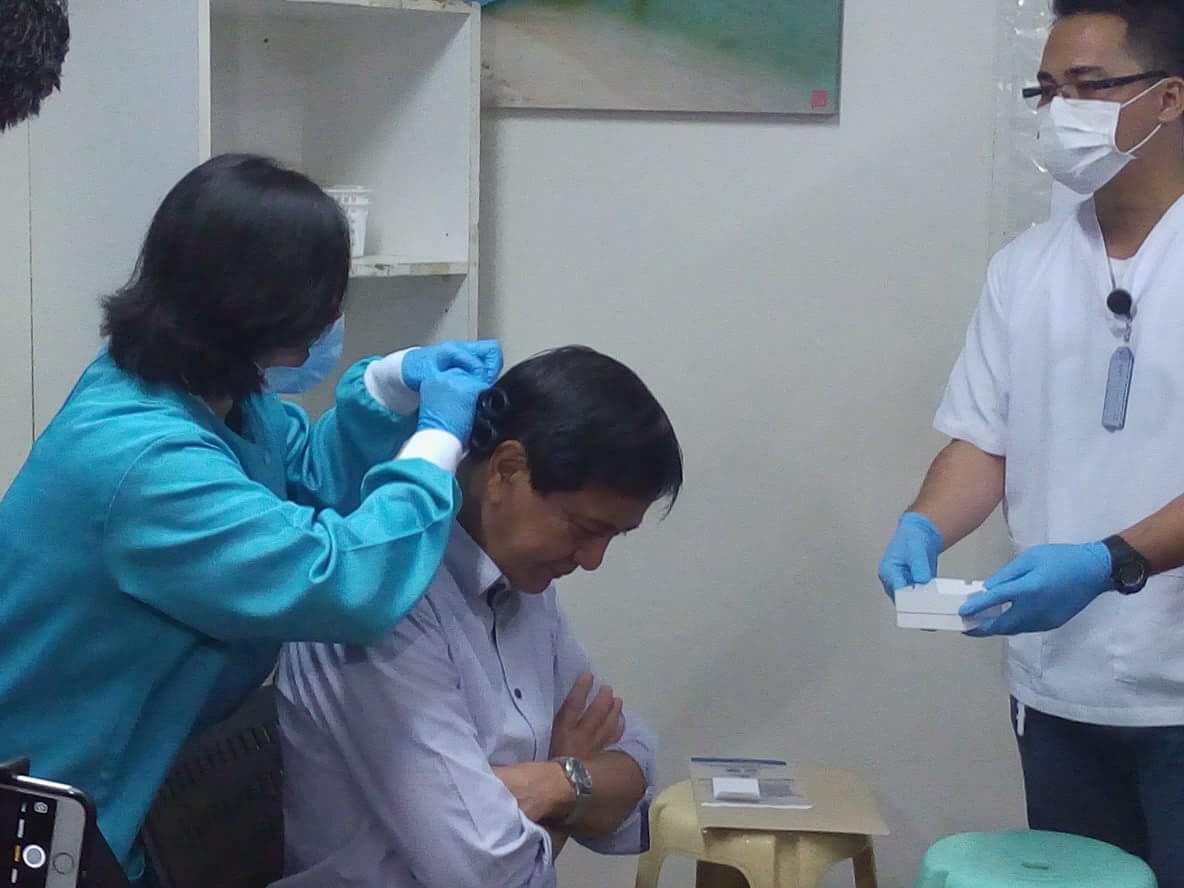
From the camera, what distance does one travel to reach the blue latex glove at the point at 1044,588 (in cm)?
162

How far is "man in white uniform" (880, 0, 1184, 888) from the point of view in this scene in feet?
5.50

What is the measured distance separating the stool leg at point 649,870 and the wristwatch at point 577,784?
51cm

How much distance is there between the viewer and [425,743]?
4.81 ft

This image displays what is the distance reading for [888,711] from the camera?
8.59 ft

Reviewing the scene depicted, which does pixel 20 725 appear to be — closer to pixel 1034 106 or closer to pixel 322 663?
pixel 322 663

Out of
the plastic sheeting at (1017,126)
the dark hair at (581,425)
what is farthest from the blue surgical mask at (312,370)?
the plastic sheeting at (1017,126)

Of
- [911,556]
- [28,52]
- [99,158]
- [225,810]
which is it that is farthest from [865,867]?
[28,52]

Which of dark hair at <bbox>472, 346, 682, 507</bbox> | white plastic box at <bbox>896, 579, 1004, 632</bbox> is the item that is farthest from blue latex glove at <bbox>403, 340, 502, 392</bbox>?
white plastic box at <bbox>896, 579, 1004, 632</bbox>

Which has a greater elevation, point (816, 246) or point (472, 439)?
point (816, 246)

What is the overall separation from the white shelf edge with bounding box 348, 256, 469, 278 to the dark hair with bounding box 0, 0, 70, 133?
117 cm

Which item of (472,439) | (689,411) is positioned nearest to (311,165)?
(689,411)

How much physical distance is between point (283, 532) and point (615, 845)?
0.64 meters

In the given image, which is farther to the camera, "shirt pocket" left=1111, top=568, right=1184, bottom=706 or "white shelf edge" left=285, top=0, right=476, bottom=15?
"white shelf edge" left=285, top=0, right=476, bottom=15

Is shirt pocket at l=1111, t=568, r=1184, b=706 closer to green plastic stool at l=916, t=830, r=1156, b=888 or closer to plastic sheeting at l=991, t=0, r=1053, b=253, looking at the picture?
green plastic stool at l=916, t=830, r=1156, b=888
